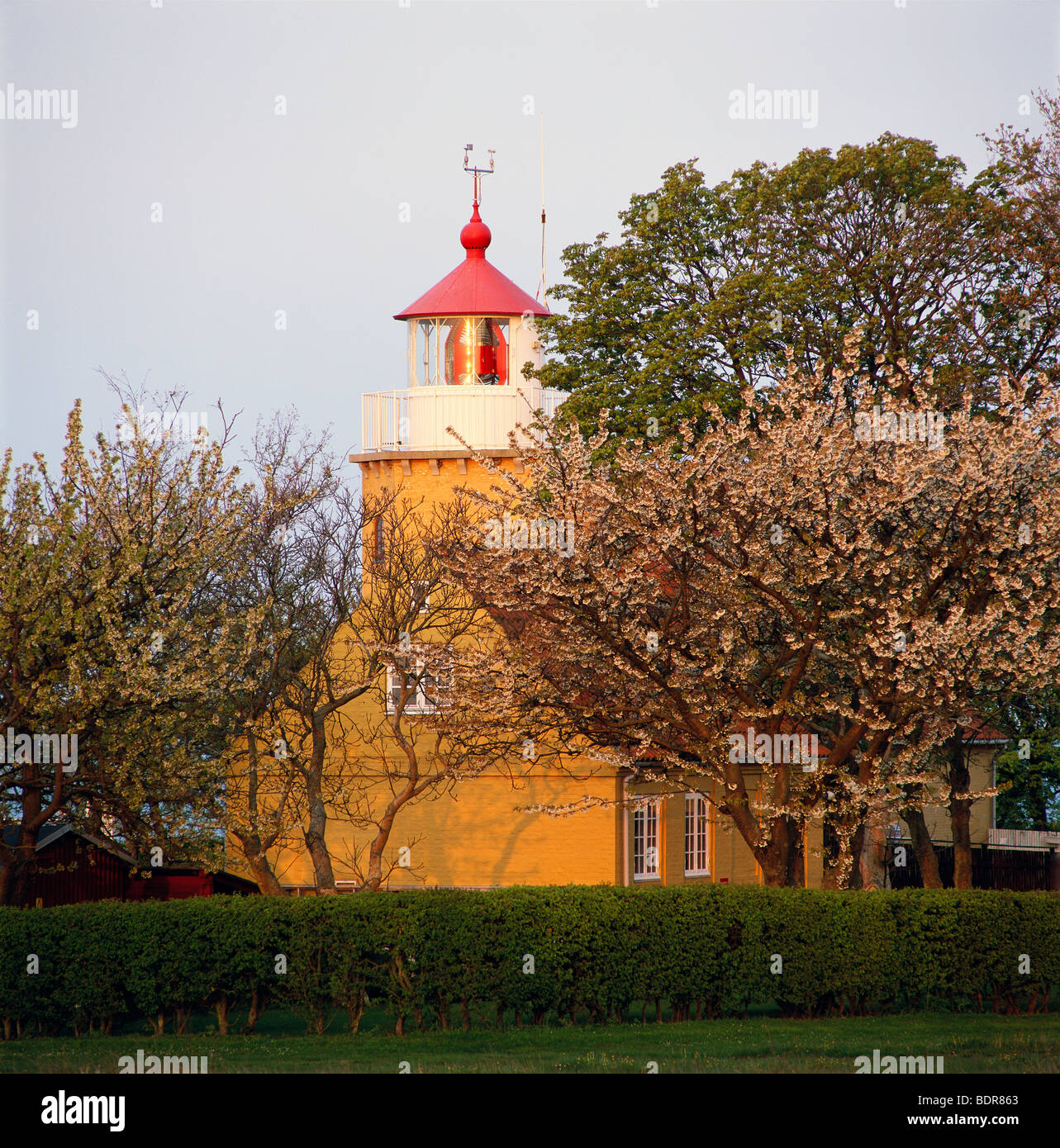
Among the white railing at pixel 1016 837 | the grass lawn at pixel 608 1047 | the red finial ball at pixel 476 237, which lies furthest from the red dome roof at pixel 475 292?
the white railing at pixel 1016 837

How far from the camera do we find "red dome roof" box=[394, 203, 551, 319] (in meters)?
30.6

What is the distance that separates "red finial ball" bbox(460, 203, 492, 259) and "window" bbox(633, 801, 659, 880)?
12.7m

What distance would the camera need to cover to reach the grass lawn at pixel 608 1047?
46.3 ft

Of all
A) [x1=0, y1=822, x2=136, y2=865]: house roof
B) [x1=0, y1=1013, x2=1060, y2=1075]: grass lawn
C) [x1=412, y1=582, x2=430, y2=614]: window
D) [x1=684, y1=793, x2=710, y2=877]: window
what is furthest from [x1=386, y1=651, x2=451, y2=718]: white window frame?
[x1=0, y1=1013, x2=1060, y2=1075]: grass lawn

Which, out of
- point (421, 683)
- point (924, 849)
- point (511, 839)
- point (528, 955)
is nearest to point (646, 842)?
point (511, 839)

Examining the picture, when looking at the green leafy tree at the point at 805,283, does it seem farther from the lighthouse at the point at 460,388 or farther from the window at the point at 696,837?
the window at the point at 696,837

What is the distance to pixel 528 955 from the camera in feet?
56.4

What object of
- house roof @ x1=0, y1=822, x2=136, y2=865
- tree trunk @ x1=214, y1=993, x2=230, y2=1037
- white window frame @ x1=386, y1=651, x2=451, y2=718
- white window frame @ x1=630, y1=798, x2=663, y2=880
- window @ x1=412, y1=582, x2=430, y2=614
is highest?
window @ x1=412, y1=582, x2=430, y2=614

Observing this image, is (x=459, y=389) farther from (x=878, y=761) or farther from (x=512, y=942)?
(x=512, y=942)

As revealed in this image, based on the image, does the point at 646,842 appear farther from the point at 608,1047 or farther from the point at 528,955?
the point at 608,1047

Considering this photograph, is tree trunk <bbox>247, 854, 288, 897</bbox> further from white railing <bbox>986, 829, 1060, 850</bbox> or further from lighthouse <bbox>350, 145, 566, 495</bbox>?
white railing <bbox>986, 829, 1060, 850</bbox>

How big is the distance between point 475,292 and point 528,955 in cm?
1721

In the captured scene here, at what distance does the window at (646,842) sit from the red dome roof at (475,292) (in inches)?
419

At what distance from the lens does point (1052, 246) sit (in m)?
24.7
